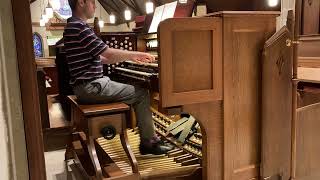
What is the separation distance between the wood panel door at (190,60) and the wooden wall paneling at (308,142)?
0.76 m

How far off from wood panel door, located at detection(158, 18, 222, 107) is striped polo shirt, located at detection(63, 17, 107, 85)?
0.67 metres

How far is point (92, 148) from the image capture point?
88.0 inches

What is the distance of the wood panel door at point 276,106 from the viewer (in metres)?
2.12

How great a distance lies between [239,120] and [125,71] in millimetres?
1376

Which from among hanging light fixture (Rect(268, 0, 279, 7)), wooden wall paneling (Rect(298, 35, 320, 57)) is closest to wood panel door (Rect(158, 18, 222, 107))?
wooden wall paneling (Rect(298, 35, 320, 57))

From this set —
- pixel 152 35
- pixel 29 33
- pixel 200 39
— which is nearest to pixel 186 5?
pixel 152 35

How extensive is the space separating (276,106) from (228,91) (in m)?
0.39

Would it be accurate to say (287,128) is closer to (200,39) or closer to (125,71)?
(200,39)

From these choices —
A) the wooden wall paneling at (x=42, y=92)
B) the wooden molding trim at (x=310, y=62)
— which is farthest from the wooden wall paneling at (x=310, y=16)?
the wooden wall paneling at (x=42, y=92)

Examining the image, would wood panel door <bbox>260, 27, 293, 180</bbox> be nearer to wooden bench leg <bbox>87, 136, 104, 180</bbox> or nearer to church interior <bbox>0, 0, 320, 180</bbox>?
church interior <bbox>0, 0, 320, 180</bbox>

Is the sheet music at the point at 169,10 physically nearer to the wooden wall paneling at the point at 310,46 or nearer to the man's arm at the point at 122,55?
the man's arm at the point at 122,55

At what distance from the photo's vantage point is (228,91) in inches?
81.6

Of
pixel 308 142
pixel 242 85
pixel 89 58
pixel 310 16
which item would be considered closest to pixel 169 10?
pixel 89 58

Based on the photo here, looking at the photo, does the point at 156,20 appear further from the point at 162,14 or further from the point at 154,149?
the point at 154,149
